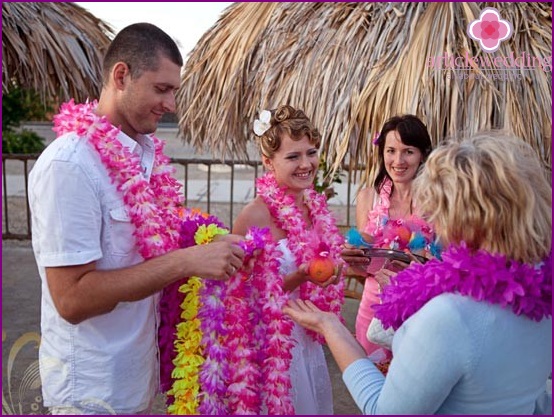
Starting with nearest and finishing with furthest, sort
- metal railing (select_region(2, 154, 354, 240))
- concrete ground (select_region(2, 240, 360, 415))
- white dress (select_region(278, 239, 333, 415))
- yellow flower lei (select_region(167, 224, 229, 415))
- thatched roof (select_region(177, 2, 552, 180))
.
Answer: yellow flower lei (select_region(167, 224, 229, 415)), white dress (select_region(278, 239, 333, 415)), concrete ground (select_region(2, 240, 360, 415)), thatched roof (select_region(177, 2, 552, 180)), metal railing (select_region(2, 154, 354, 240))

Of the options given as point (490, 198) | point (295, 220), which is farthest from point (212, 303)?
point (490, 198)

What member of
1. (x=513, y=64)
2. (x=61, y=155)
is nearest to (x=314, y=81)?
(x=513, y=64)

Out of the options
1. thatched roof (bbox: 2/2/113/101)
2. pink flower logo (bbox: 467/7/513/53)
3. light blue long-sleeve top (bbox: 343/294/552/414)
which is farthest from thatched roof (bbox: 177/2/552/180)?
light blue long-sleeve top (bbox: 343/294/552/414)

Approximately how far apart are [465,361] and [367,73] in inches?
117

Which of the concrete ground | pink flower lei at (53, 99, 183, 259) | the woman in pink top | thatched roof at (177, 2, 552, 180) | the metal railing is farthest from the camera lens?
the metal railing

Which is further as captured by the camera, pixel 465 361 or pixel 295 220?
pixel 295 220

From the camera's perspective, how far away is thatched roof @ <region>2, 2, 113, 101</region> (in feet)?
15.6

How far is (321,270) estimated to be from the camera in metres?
2.27

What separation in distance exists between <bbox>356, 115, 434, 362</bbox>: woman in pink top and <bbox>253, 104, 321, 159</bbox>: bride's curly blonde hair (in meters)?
0.70

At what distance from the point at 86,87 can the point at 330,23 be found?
7.52 ft

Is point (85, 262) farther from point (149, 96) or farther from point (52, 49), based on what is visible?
point (52, 49)

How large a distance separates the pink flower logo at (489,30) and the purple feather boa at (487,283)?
2657 mm

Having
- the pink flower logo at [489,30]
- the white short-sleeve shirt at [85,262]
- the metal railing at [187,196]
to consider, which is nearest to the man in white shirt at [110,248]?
the white short-sleeve shirt at [85,262]

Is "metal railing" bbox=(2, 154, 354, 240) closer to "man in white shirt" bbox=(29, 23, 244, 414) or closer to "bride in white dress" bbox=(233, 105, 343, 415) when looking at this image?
"bride in white dress" bbox=(233, 105, 343, 415)
